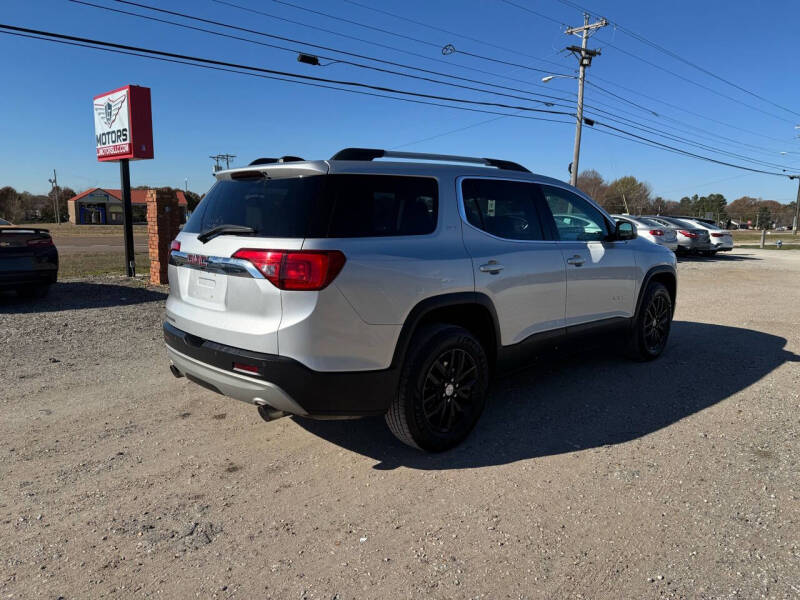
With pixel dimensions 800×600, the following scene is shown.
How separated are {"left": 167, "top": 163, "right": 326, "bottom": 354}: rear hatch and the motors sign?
9.13 m

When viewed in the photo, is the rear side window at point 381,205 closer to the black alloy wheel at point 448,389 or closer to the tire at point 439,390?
the tire at point 439,390

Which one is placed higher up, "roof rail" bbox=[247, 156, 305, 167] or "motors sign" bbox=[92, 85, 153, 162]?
"motors sign" bbox=[92, 85, 153, 162]

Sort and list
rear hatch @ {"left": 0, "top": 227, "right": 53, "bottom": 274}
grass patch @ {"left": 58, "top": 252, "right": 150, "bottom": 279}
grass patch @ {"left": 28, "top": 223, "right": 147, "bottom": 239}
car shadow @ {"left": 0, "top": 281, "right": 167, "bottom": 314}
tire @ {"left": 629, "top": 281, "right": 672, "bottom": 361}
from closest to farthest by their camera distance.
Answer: tire @ {"left": 629, "top": 281, "right": 672, "bottom": 361} → rear hatch @ {"left": 0, "top": 227, "right": 53, "bottom": 274} → car shadow @ {"left": 0, "top": 281, "right": 167, "bottom": 314} → grass patch @ {"left": 58, "top": 252, "right": 150, "bottom": 279} → grass patch @ {"left": 28, "top": 223, "right": 147, "bottom": 239}

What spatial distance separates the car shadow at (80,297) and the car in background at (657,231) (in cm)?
1577

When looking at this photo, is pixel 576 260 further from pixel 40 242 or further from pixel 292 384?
pixel 40 242

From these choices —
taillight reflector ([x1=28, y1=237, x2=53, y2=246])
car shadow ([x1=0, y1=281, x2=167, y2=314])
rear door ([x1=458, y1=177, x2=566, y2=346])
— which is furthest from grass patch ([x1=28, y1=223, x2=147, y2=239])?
rear door ([x1=458, y1=177, x2=566, y2=346])

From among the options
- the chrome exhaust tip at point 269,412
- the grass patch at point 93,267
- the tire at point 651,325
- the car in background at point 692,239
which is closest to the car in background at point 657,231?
the car in background at point 692,239

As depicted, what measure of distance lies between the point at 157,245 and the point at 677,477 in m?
9.91

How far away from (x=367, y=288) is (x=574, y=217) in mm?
2634

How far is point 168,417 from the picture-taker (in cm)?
423

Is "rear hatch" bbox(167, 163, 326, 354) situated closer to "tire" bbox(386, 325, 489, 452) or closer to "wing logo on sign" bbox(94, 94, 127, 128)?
"tire" bbox(386, 325, 489, 452)

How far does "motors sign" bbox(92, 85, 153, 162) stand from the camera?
37.1ft

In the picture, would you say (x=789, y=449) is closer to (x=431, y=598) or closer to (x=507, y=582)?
(x=507, y=582)

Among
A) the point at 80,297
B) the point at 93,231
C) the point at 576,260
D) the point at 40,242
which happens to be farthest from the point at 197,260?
the point at 93,231
